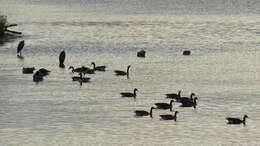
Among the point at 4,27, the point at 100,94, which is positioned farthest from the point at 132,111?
the point at 4,27

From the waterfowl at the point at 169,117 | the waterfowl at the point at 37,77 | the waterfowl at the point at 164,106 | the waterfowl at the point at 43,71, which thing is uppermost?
the waterfowl at the point at 43,71

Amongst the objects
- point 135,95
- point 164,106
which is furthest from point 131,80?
point 164,106

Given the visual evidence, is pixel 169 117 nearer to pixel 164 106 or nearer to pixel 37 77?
pixel 164 106

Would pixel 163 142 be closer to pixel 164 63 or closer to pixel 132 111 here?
pixel 132 111

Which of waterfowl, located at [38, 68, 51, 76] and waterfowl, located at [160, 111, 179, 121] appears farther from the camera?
waterfowl, located at [38, 68, 51, 76]

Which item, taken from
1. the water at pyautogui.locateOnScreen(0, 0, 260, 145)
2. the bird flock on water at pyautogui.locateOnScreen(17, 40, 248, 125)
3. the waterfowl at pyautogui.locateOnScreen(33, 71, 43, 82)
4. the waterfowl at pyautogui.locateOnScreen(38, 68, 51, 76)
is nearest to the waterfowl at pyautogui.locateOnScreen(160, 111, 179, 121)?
the bird flock on water at pyautogui.locateOnScreen(17, 40, 248, 125)

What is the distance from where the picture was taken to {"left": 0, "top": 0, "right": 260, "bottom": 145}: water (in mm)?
41969

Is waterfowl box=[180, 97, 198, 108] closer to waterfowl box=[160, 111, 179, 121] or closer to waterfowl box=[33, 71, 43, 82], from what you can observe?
waterfowl box=[160, 111, 179, 121]

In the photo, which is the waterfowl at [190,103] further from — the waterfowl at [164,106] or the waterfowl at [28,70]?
the waterfowl at [28,70]

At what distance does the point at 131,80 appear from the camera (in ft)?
190

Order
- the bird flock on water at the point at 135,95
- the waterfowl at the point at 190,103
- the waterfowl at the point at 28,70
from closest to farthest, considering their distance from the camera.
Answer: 1. the bird flock on water at the point at 135,95
2. the waterfowl at the point at 190,103
3. the waterfowl at the point at 28,70

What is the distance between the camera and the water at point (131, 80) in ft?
138

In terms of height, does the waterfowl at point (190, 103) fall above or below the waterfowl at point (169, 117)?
above

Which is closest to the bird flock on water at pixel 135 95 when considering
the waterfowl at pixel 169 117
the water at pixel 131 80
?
the waterfowl at pixel 169 117
